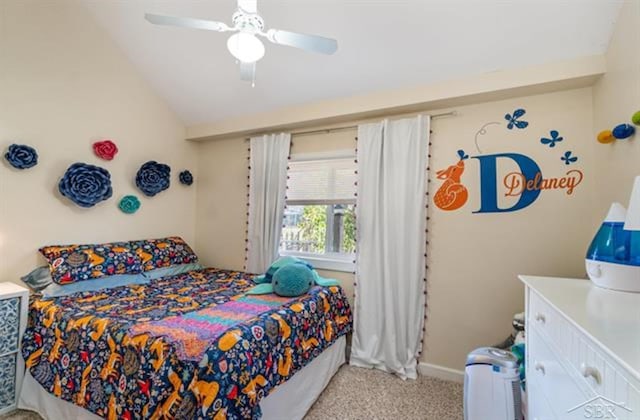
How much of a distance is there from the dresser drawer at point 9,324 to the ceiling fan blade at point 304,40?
225 cm

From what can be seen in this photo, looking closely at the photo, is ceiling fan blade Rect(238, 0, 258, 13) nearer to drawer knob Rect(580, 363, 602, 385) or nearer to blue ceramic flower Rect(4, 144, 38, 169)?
drawer knob Rect(580, 363, 602, 385)

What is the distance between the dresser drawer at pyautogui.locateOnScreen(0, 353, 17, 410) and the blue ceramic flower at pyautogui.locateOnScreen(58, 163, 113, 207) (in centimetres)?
116

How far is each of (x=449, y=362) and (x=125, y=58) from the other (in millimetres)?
3968

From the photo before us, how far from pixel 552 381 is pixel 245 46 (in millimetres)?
1946

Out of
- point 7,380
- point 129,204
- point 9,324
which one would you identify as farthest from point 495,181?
point 7,380

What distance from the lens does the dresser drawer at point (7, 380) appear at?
1794 millimetres

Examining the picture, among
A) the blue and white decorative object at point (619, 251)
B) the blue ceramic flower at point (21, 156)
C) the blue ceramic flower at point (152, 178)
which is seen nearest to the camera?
the blue and white decorative object at point (619, 251)

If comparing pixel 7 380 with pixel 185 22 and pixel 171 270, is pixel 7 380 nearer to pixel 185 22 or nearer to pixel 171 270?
pixel 171 270

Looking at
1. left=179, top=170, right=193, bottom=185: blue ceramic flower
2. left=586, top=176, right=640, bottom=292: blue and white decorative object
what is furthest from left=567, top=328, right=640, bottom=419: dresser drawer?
left=179, top=170, right=193, bottom=185: blue ceramic flower

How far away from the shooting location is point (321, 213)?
114 inches

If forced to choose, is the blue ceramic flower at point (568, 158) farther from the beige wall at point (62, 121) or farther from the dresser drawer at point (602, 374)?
the beige wall at point (62, 121)

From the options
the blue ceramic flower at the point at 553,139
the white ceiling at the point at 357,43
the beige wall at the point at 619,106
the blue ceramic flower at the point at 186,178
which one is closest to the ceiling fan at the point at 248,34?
the white ceiling at the point at 357,43

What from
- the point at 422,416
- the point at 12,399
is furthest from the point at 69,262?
the point at 422,416

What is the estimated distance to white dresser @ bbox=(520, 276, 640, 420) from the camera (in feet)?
2.25
